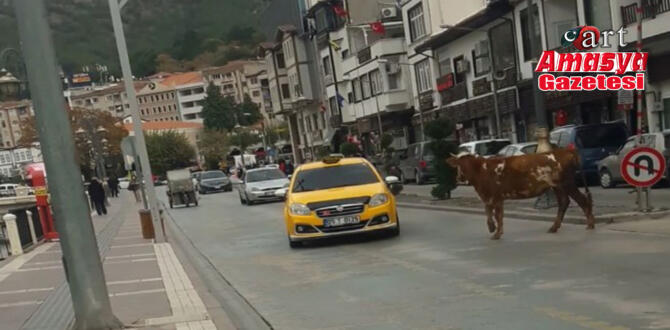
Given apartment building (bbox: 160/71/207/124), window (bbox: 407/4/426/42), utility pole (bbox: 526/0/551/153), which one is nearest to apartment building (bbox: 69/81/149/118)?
apartment building (bbox: 160/71/207/124)

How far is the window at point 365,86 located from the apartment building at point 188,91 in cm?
10133

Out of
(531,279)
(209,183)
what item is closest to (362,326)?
(531,279)

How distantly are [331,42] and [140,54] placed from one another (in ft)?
399

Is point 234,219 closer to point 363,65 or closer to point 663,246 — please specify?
point 663,246

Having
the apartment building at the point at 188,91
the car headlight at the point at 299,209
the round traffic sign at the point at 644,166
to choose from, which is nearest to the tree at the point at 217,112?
the apartment building at the point at 188,91

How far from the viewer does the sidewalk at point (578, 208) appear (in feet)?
40.7

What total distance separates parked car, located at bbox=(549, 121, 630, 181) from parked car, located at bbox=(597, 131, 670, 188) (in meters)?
0.97

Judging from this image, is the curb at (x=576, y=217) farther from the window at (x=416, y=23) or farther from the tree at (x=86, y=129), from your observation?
the tree at (x=86, y=129)

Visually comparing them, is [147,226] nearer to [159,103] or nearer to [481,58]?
[481,58]

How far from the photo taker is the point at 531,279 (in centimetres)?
844

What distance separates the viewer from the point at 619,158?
1945 cm

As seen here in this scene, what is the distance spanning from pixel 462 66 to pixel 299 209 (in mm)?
27329

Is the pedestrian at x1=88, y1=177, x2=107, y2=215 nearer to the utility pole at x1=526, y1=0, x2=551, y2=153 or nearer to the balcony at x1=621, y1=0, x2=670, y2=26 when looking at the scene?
the utility pole at x1=526, y1=0, x2=551, y2=153

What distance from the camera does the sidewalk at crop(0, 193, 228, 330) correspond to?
8102mm
